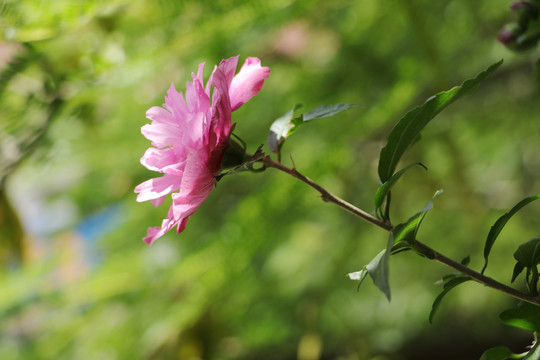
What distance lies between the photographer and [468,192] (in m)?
0.74

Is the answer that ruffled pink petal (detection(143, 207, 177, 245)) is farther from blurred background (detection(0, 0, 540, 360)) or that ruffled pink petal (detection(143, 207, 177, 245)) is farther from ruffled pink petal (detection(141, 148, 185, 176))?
blurred background (detection(0, 0, 540, 360))

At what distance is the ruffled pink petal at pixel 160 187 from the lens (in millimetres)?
234

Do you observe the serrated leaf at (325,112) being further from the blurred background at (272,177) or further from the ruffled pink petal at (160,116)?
the blurred background at (272,177)

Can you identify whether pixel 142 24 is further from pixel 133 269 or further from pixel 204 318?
pixel 204 318

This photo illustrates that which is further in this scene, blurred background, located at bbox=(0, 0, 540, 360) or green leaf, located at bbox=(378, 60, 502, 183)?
blurred background, located at bbox=(0, 0, 540, 360)

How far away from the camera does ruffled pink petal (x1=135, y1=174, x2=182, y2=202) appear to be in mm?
234

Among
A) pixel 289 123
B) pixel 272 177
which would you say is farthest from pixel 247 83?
pixel 272 177

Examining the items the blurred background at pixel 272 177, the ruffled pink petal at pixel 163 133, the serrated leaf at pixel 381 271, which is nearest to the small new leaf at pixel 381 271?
the serrated leaf at pixel 381 271

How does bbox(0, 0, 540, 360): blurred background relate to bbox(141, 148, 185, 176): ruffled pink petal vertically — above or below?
below

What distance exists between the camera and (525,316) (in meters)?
0.24

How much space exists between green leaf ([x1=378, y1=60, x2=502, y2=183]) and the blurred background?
0.34 m

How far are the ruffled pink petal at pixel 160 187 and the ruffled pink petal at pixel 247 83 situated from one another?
4 cm

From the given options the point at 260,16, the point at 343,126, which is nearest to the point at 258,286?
the point at 343,126

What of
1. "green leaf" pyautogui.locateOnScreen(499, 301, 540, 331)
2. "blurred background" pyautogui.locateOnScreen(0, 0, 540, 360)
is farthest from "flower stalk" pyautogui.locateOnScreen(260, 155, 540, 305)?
"blurred background" pyautogui.locateOnScreen(0, 0, 540, 360)
